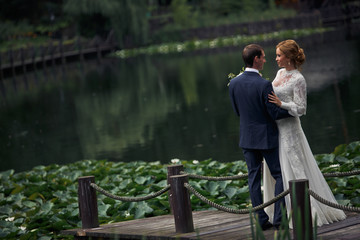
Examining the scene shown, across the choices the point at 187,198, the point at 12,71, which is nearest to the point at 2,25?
the point at 12,71

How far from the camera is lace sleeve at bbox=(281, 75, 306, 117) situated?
187 inches

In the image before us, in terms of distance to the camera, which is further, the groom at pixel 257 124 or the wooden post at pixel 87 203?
the wooden post at pixel 87 203

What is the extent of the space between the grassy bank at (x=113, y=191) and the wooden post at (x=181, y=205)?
1436 mm

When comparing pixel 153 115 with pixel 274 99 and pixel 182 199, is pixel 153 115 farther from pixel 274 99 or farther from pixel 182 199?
pixel 274 99

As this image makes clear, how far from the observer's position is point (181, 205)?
5.04 metres

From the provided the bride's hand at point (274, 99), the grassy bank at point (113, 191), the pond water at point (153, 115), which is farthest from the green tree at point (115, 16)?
the bride's hand at point (274, 99)

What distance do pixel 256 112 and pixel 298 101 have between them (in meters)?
0.31

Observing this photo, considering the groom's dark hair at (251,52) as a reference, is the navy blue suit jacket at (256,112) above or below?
below

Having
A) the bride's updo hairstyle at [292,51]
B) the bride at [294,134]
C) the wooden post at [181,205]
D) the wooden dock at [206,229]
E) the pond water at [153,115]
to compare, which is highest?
the bride's updo hairstyle at [292,51]

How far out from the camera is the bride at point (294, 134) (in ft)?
15.7

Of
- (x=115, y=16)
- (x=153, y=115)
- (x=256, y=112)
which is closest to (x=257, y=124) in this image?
(x=256, y=112)

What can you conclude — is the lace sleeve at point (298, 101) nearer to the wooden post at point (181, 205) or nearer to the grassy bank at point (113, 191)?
the wooden post at point (181, 205)

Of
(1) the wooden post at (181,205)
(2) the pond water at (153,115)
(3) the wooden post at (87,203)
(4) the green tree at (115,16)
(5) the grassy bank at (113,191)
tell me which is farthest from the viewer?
(4) the green tree at (115,16)

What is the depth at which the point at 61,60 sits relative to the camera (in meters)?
44.4
